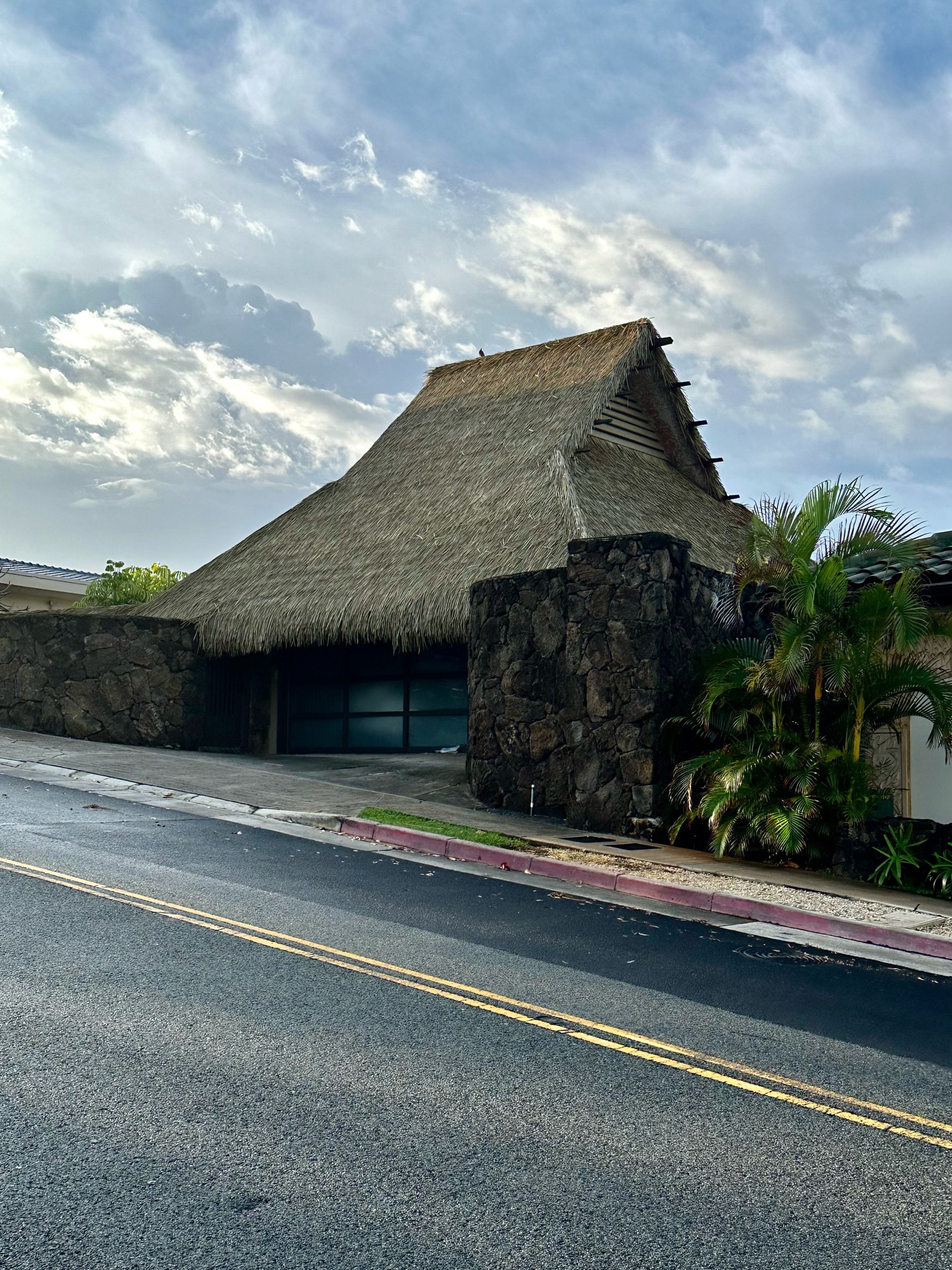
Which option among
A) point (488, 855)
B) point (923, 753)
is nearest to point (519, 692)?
point (488, 855)

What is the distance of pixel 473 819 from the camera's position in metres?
14.0

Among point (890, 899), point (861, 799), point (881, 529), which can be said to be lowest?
point (890, 899)

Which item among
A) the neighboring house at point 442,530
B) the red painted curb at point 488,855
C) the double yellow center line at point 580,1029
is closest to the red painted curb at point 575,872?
the red painted curb at point 488,855

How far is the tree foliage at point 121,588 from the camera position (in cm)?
3186

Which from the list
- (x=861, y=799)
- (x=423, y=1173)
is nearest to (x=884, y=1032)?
(x=423, y=1173)

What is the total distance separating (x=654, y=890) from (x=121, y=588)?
24.6 m

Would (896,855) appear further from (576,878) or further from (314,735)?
(314,735)

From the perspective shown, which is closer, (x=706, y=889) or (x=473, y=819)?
(x=706, y=889)

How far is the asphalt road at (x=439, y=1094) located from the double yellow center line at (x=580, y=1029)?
0.08ft

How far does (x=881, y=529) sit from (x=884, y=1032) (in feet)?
24.2

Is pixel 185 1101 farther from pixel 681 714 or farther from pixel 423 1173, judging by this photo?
pixel 681 714

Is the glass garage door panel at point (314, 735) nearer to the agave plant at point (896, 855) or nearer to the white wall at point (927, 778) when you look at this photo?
the white wall at point (927, 778)

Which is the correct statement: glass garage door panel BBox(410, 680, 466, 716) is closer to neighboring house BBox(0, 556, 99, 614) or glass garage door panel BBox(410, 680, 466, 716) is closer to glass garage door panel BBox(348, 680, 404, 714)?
glass garage door panel BBox(348, 680, 404, 714)

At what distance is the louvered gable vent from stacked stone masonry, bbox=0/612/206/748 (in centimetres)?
912
